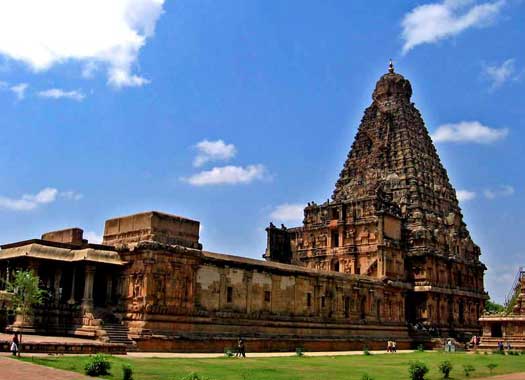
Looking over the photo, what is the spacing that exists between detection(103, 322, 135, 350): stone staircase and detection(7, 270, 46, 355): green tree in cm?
406

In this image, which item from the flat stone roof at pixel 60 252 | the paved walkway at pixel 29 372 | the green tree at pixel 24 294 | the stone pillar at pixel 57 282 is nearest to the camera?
the paved walkway at pixel 29 372

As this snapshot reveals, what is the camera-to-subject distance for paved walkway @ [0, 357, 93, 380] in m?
18.2

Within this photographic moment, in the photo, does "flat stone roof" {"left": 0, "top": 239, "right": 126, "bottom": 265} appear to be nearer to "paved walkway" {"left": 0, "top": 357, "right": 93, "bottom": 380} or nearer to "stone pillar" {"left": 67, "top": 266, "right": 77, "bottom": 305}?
"stone pillar" {"left": 67, "top": 266, "right": 77, "bottom": 305}

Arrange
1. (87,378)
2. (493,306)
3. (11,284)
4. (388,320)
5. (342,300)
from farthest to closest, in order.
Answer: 1. (493,306)
2. (388,320)
3. (342,300)
4. (11,284)
5. (87,378)

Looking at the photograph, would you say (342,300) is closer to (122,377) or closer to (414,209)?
(414,209)

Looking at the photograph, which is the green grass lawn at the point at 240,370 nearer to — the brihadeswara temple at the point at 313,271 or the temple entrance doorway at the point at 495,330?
the brihadeswara temple at the point at 313,271

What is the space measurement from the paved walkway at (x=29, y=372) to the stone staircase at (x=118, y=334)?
12.3 metres

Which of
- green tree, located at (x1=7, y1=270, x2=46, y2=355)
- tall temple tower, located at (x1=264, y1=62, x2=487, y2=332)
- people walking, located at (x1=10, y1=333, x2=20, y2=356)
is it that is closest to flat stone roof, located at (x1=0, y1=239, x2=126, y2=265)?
green tree, located at (x1=7, y1=270, x2=46, y2=355)

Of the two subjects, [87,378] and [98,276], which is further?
[98,276]

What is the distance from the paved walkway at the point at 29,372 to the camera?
18.2m

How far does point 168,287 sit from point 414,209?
117 feet

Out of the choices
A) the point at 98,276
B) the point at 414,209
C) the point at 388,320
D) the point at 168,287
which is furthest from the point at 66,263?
the point at 414,209

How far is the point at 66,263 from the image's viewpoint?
121 ft

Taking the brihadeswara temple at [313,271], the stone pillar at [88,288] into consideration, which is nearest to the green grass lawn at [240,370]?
the brihadeswara temple at [313,271]
